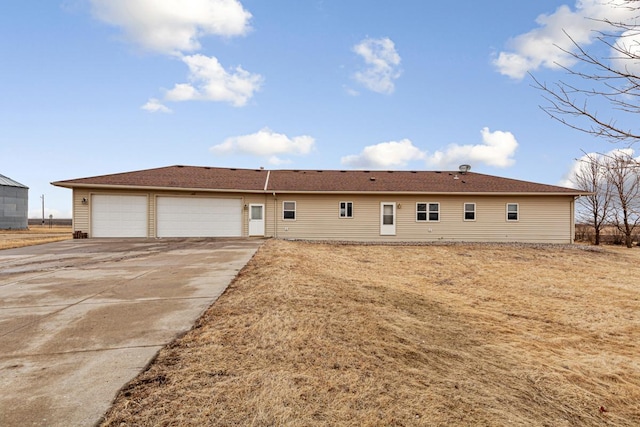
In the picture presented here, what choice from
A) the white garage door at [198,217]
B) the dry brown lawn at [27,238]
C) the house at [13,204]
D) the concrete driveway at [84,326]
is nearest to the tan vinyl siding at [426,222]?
the white garage door at [198,217]

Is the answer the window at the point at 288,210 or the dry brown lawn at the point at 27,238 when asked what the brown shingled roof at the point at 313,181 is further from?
the dry brown lawn at the point at 27,238

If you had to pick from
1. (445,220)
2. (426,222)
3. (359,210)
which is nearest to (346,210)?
(359,210)

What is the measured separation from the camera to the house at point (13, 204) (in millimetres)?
36094

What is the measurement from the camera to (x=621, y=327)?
5.88 m

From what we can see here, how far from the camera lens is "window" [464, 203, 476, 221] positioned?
1861 cm

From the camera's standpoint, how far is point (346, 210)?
18.4 meters

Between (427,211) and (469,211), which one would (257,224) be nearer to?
(427,211)

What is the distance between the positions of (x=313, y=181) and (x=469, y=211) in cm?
875

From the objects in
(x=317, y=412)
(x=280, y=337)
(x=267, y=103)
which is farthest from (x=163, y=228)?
(x=317, y=412)

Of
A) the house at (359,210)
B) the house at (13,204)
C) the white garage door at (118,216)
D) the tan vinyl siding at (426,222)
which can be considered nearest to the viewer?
the white garage door at (118,216)

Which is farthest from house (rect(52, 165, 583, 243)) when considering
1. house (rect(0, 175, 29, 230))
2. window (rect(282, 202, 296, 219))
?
house (rect(0, 175, 29, 230))

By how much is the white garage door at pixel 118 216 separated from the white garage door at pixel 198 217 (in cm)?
85

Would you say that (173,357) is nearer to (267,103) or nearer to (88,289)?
(88,289)

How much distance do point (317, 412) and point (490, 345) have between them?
3.03 metres
